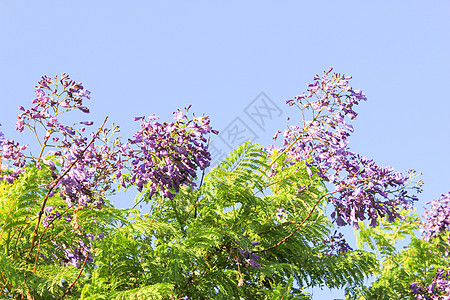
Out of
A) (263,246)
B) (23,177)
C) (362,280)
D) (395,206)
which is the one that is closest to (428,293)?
(362,280)

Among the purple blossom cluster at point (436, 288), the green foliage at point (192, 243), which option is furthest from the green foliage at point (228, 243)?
the purple blossom cluster at point (436, 288)

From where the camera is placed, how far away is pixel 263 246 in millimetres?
5008

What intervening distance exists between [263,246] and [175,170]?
128cm

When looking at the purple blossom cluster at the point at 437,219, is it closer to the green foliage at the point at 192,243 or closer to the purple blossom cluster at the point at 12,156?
the green foliage at the point at 192,243

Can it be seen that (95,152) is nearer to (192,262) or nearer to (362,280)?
(192,262)

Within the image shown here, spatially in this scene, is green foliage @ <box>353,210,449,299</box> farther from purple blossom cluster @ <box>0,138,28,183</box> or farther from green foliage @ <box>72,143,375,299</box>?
purple blossom cluster @ <box>0,138,28,183</box>

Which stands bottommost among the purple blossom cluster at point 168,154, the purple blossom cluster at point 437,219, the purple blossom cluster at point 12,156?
the purple blossom cluster at point 437,219

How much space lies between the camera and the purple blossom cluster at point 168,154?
4.37 meters

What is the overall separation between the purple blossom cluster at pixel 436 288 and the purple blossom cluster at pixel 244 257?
339 cm

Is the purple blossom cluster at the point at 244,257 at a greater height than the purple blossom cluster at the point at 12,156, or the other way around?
the purple blossom cluster at the point at 12,156

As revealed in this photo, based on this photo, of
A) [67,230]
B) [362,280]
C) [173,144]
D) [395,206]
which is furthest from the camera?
[362,280]

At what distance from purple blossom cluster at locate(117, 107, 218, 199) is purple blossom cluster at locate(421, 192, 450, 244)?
4965mm

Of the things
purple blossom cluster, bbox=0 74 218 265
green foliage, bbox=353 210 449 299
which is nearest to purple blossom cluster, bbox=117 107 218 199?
purple blossom cluster, bbox=0 74 218 265

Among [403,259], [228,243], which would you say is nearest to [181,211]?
[228,243]
